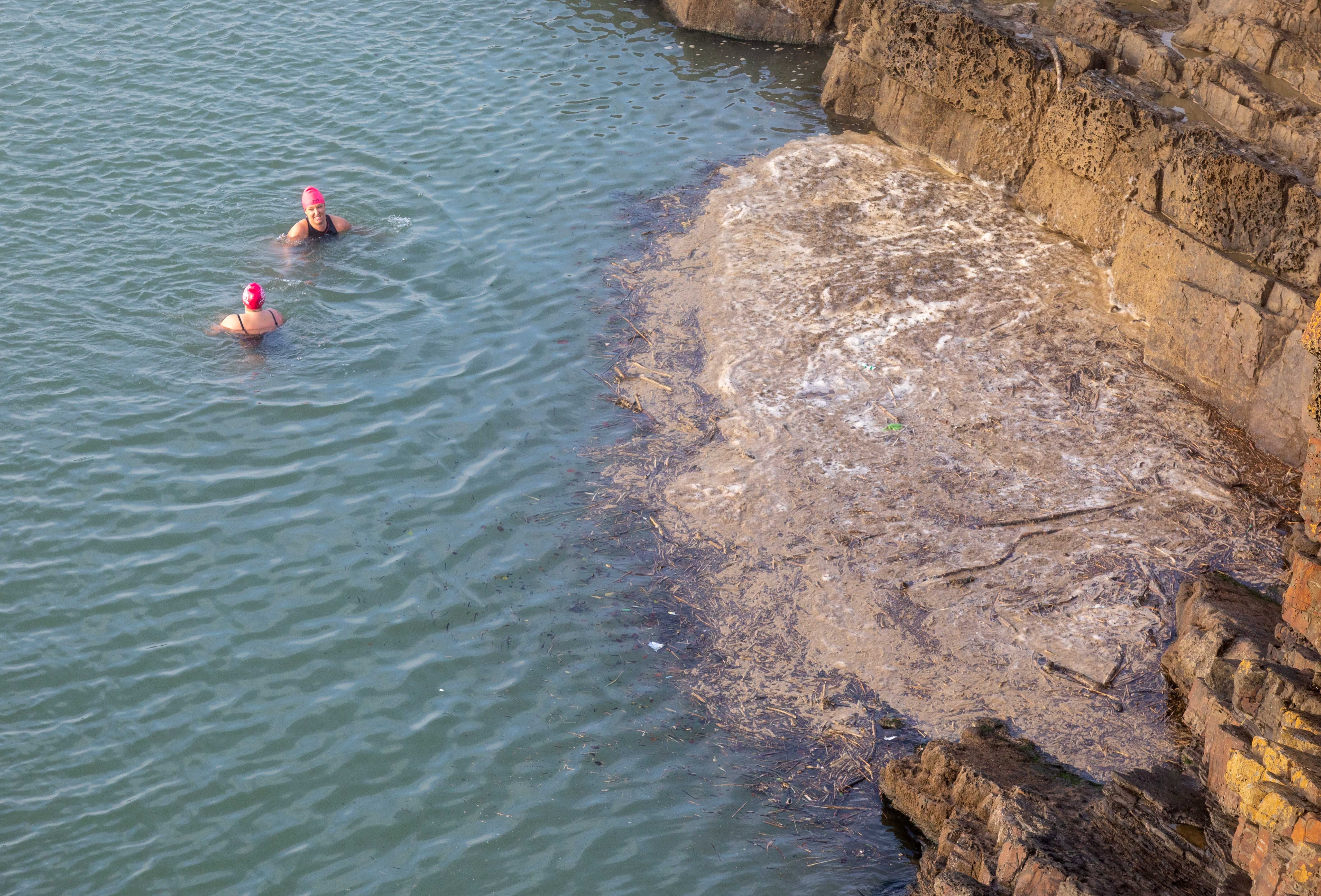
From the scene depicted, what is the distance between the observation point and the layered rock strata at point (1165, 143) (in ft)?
33.5

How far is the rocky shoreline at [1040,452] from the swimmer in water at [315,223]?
421 cm

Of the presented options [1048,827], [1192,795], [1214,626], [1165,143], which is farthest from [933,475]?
[1165,143]

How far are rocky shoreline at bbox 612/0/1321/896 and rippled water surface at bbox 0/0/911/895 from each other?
40.2 inches

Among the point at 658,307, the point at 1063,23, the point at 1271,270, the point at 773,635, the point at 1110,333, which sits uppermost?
the point at 1063,23

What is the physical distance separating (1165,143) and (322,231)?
10.3m

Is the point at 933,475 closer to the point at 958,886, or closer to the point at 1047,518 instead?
the point at 1047,518

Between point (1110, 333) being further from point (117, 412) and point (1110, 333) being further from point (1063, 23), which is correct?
point (117, 412)

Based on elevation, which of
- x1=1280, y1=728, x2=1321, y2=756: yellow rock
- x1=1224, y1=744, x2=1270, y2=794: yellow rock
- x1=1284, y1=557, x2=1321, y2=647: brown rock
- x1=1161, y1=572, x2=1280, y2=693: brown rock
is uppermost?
x1=1284, y1=557, x2=1321, y2=647: brown rock

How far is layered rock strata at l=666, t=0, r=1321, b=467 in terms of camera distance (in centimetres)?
1022

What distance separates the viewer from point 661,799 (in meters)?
7.44

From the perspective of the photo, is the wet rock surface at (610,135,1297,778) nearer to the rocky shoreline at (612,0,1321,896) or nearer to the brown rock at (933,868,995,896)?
the rocky shoreline at (612,0,1321,896)

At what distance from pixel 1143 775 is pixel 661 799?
3.23 m

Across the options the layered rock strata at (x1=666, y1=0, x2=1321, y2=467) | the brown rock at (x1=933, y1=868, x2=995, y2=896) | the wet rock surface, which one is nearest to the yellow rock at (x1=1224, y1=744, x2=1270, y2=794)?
the brown rock at (x1=933, y1=868, x2=995, y2=896)

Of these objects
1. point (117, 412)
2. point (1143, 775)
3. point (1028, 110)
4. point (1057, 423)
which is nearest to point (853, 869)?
→ point (1143, 775)
